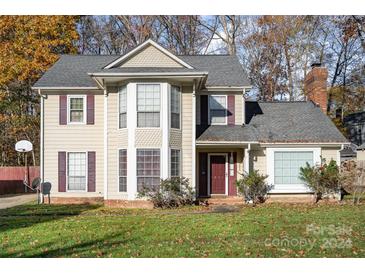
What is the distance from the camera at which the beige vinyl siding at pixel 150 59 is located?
709 inches

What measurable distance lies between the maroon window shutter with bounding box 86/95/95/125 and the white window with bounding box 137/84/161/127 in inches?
123

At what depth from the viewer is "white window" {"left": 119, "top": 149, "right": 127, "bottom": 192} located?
18.0 metres

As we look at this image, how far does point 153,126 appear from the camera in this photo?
17.5m

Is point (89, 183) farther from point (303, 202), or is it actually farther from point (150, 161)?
point (303, 202)

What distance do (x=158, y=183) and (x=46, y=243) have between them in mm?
7783

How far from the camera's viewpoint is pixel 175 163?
17.9 meters

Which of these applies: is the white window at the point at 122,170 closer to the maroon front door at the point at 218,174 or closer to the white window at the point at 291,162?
the maroon front door at the point at 218,174

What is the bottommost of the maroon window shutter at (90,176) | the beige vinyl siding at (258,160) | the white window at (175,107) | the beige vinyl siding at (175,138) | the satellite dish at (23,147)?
the maroon window shutter at (90,176)

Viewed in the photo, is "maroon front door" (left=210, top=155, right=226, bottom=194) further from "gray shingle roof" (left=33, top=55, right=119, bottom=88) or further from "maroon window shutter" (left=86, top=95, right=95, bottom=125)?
"gray shingle roof" (left=33, top=55, right=119, bottom=88)

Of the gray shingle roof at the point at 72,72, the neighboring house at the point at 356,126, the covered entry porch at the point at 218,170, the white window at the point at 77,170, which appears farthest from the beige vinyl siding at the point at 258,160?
the neighboring house at the point at 356,126

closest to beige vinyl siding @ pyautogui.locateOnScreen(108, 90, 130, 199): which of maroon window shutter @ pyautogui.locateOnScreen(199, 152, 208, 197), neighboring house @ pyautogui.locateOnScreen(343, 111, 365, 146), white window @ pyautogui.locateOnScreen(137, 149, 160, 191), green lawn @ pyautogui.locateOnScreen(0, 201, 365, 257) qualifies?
white window @ pyautogui.locateOnScreen(137, 149, 160, 191)

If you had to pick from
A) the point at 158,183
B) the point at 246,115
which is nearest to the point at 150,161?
the point at 158,183

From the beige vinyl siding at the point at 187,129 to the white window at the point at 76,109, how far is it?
4654 millimetres

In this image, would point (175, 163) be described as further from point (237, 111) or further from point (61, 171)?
point (61, 171)
